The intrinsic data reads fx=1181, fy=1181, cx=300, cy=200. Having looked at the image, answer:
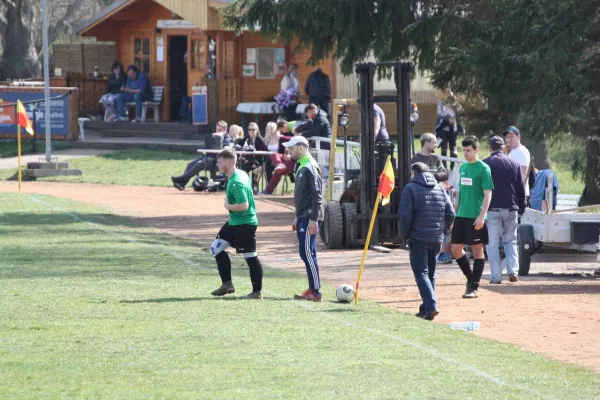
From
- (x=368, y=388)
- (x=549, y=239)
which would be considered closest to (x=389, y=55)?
(x=549, y=239)

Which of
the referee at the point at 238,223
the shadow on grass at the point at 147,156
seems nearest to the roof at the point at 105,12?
the shadow on grass at the point at 147,156

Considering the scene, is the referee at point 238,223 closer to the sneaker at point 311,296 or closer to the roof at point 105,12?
the sneaker at point 311,296

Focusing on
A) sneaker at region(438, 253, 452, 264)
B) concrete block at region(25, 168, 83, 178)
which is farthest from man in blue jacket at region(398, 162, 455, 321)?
concrete block at region(25, 168, 83, 178)

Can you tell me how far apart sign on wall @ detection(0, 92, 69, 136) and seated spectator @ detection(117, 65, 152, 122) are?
2.73 m

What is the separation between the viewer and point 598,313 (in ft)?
40.8

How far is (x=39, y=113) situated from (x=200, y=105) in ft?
15.5

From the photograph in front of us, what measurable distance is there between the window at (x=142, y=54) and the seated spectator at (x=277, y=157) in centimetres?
1344

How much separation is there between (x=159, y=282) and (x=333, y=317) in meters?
3.17

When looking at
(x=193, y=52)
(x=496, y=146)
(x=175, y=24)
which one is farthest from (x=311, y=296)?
(x=175, y=24)

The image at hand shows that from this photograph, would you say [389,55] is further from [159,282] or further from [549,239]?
[159,282]

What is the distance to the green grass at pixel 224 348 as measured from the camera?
8047 mm

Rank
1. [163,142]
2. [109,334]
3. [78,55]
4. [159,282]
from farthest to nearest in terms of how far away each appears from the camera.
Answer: [78,55] < [163,142] < [159,282] < [109,334]

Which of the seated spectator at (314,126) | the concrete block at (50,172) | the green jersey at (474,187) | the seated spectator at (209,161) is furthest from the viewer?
the concrete block at (50,172)

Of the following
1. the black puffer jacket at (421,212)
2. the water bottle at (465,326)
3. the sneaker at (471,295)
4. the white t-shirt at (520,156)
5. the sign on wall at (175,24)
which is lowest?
the sneaker at (471,295)
